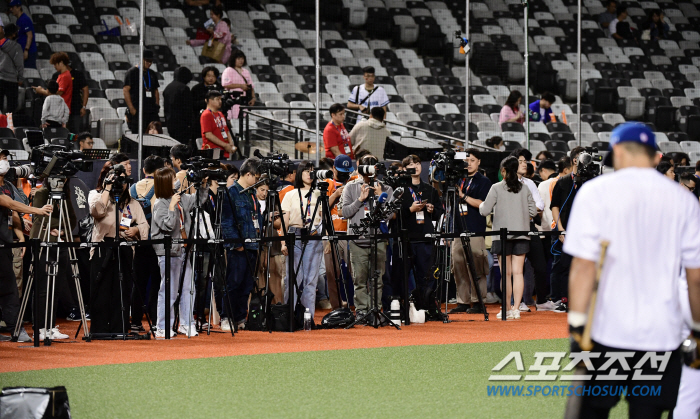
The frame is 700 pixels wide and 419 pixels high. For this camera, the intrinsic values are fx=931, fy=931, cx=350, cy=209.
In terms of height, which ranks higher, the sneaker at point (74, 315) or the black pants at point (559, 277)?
the black pants at point (559, 277)

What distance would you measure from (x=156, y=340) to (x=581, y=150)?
18.4 ft

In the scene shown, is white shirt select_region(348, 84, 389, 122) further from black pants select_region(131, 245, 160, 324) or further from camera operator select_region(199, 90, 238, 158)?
black pants select_region(131, 245, 160, 324)

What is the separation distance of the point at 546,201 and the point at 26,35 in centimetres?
916

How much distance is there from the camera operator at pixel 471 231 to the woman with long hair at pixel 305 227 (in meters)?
1.77

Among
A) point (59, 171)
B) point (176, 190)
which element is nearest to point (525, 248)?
point (176, 190)

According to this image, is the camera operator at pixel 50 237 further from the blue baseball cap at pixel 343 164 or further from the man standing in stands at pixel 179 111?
the man standing in stands at pixel 179 111

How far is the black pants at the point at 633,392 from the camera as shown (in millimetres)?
3672

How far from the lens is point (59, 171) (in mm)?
9062

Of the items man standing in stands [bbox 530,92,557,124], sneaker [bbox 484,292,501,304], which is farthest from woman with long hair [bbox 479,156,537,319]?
man standing in stands [bbox 530,92,557,124]

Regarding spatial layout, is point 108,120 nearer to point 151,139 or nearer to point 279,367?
point 151,139

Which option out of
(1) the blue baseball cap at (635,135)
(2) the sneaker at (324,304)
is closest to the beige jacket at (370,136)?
(2) the sneaker at (324,304)

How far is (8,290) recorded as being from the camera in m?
9.11

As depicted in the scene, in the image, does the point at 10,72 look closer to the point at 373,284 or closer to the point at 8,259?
the point at 8,259

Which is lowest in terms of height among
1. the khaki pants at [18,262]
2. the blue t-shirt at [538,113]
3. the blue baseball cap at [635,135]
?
the khaki pants at [18,262]
